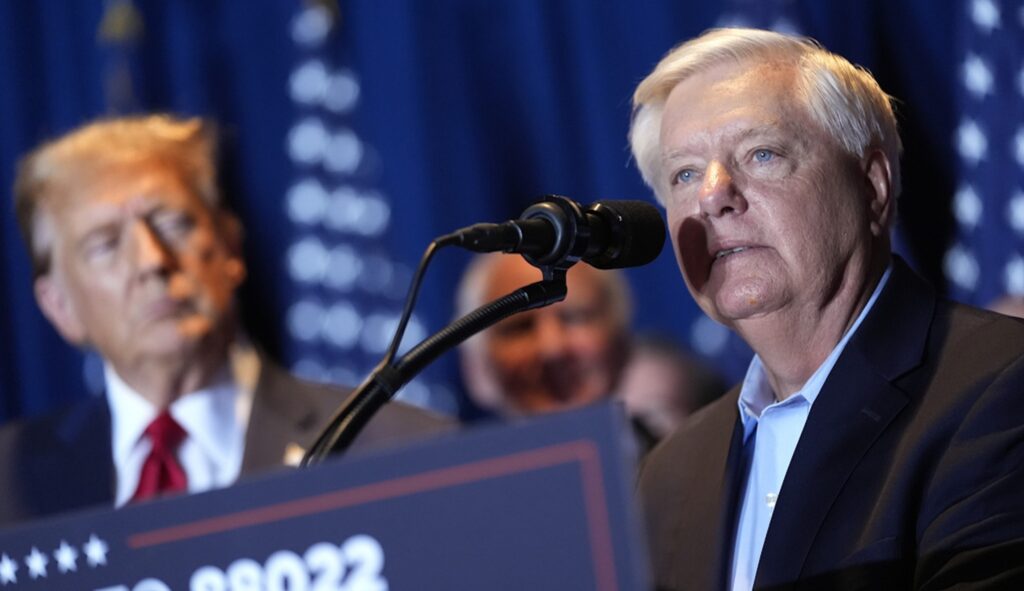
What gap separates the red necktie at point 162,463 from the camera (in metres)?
2.80

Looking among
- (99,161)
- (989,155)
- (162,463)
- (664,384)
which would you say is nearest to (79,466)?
(162,463)

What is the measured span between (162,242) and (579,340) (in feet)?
3.38

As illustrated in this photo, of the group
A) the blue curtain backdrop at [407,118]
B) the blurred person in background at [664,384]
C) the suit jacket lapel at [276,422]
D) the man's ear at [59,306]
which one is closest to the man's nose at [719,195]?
the suit jacket lapel at [276,422]

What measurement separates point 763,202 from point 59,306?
1.85m

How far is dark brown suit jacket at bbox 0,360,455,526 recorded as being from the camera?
281 cm

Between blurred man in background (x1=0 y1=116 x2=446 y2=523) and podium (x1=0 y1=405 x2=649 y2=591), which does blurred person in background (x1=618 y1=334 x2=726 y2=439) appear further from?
podium (x1=0 y1=405 x2=649 y2=591)

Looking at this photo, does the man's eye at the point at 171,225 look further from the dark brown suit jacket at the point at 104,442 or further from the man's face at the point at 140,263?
the dark brown suit jacket at the point at 104,442

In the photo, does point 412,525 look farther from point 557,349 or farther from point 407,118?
point 407,118

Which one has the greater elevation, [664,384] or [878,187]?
[878,187]

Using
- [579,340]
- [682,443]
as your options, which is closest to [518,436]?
[682,443]

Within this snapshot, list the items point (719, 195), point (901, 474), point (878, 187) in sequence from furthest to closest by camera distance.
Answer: point (878, 187), point (719, 195), point (901, 474)

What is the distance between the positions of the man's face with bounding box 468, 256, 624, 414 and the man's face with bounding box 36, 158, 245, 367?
72 cm

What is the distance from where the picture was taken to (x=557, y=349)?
3.36m

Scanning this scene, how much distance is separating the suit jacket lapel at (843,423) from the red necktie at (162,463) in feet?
4.81
